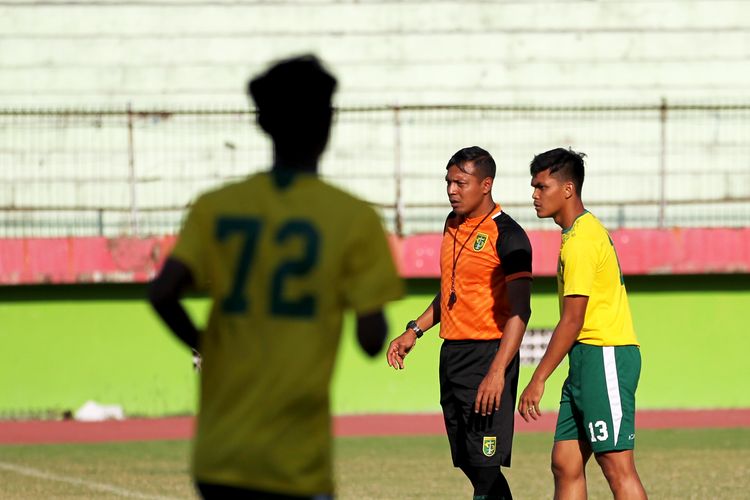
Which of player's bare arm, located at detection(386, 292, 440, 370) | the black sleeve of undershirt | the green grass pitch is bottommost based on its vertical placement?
the green grass pitch

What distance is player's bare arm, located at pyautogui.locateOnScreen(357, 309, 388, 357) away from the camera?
3768 millimetres

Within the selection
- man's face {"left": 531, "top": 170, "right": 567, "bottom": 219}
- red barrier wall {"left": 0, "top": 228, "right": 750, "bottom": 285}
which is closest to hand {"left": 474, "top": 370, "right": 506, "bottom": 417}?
man's face {"left": 531, "top": 170, "right": 567, "bottom": 219}

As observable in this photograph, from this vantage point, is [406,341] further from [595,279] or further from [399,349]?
[595,279]

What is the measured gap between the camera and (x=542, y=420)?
14.7m

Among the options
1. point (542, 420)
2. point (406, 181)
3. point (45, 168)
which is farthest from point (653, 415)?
point (45, 168)

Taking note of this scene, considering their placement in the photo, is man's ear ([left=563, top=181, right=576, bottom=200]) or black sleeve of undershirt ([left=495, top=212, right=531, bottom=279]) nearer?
man's ear ([left=563, top=181, right=576, bottom=200])

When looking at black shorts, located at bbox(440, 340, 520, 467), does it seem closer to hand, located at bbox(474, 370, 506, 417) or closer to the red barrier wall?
hand, located at bbox(474, 370, 506, 417)

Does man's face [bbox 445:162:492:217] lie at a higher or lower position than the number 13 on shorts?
higher

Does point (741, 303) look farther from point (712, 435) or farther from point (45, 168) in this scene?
point (45, 168)

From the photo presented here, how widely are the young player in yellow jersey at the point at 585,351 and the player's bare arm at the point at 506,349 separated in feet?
0.69

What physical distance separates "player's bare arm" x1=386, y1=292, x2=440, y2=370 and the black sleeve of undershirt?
1.79 ft

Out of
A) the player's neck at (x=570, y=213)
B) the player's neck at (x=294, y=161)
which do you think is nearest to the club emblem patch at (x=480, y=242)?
the player's neck at (x=570, y=213)

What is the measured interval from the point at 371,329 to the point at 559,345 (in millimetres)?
3084

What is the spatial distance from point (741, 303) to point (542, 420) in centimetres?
254
